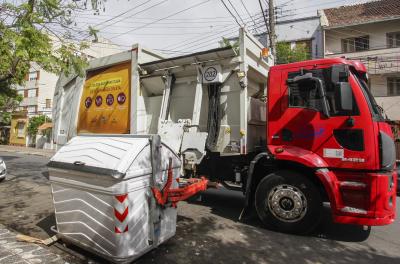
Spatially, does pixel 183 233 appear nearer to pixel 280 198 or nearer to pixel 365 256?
pixel 280 198

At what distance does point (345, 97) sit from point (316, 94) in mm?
481

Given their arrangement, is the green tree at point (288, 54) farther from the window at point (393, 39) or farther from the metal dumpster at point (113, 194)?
the metal dumpster at point (113, 194)

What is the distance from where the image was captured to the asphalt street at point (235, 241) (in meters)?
3.90

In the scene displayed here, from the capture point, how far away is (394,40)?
1984 centimetres

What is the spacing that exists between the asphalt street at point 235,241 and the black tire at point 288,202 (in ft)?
0.56

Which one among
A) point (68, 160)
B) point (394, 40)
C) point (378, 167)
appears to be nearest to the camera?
point (68, 160)

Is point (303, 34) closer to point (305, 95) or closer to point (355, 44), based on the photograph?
point (355, 44)

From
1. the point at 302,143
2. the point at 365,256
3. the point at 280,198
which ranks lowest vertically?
the point at 365,256

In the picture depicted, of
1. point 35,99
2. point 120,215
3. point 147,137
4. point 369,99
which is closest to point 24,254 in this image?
point 120,215

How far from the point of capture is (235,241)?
444 cm

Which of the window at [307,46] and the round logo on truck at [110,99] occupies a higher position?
the window at [307,46]

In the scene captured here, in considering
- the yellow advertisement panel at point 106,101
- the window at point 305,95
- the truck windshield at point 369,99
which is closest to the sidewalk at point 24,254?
the yellow advertisement panel at point 106,101

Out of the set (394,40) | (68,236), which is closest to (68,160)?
(68,236)

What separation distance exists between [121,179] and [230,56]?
3.30 meters
